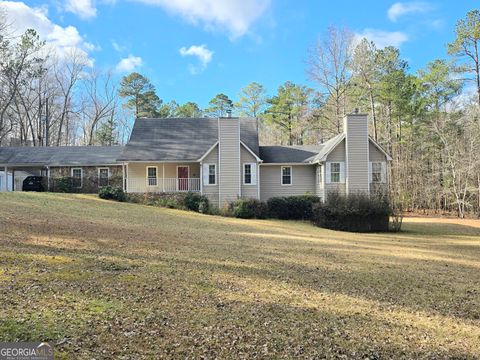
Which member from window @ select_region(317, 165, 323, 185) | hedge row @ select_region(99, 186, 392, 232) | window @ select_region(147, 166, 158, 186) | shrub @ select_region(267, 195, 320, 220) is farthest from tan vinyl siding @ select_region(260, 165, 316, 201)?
window @ select_region(147, 166, 158, 186)

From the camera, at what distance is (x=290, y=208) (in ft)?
77.0

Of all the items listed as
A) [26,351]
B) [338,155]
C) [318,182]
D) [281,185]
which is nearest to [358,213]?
[338,155]

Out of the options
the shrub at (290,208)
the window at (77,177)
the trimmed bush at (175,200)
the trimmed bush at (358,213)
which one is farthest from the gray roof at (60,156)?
the trimmed bush at (358,213)

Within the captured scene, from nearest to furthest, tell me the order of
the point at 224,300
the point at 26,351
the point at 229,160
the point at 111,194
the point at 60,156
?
the point at 26,351, the point at 224,300, the point at 111,194, the point at 229,160, the point at 60,156

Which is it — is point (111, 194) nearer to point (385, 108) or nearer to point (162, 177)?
point (162, 177)

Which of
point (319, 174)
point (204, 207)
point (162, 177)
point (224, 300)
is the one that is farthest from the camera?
point (162, 177)

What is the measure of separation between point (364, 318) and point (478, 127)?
30.4m

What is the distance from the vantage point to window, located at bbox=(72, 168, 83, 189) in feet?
100

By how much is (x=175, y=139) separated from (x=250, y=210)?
29.7 feet

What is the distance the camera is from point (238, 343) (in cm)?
419

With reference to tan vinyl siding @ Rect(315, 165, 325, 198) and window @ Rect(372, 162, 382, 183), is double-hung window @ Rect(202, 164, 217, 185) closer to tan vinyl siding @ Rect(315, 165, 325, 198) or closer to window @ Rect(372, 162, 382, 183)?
tan vinyl siding @ Rect(315, 165, 325, 198)

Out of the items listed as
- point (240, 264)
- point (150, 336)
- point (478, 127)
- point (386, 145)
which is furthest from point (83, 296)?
point (386, 145)

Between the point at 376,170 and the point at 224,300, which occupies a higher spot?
the point at 376,170

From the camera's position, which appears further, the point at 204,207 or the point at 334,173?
the point at 334,173
